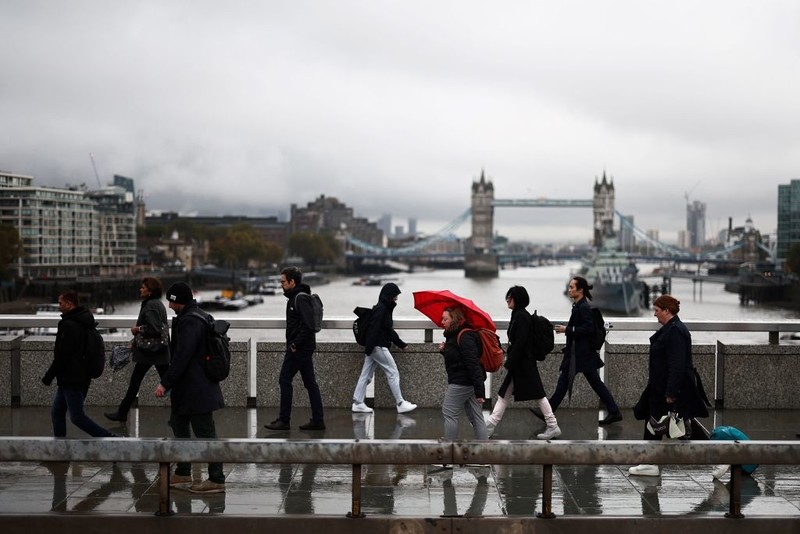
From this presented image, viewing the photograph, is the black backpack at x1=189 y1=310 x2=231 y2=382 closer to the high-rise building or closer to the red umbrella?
the red umbrella

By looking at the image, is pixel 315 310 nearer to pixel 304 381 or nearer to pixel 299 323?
pixel 299 323

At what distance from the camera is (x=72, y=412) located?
25.1 feet

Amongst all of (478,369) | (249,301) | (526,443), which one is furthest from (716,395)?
(249,301)

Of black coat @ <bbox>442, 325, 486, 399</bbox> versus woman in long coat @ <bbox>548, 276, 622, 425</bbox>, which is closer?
black coat @ <bbox>442, 325, 486, 399</bbox>

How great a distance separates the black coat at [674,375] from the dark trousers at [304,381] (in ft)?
9.76

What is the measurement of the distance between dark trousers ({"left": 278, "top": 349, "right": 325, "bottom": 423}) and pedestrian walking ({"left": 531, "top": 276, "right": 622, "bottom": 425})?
2.00m

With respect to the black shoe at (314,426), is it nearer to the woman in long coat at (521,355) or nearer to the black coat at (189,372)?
the woman in long coat at (521,355)

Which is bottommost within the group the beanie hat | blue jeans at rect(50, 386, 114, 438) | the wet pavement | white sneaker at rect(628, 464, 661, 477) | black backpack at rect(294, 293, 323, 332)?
the wet pavement

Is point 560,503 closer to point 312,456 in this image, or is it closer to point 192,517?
point 312,456

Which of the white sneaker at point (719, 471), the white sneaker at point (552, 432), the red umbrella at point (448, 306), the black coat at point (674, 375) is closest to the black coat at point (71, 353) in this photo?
the red umbrella at point (448, 306)

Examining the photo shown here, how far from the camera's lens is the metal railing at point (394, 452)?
5.59 meters

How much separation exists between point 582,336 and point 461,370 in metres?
1.86

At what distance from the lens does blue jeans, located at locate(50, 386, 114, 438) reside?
763cm

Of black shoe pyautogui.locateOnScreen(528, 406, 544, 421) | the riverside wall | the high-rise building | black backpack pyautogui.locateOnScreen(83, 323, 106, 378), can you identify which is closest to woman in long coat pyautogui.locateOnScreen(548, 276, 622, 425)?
black shoe pyautogui.locateOnScreen(528, 406, 544, 421)
